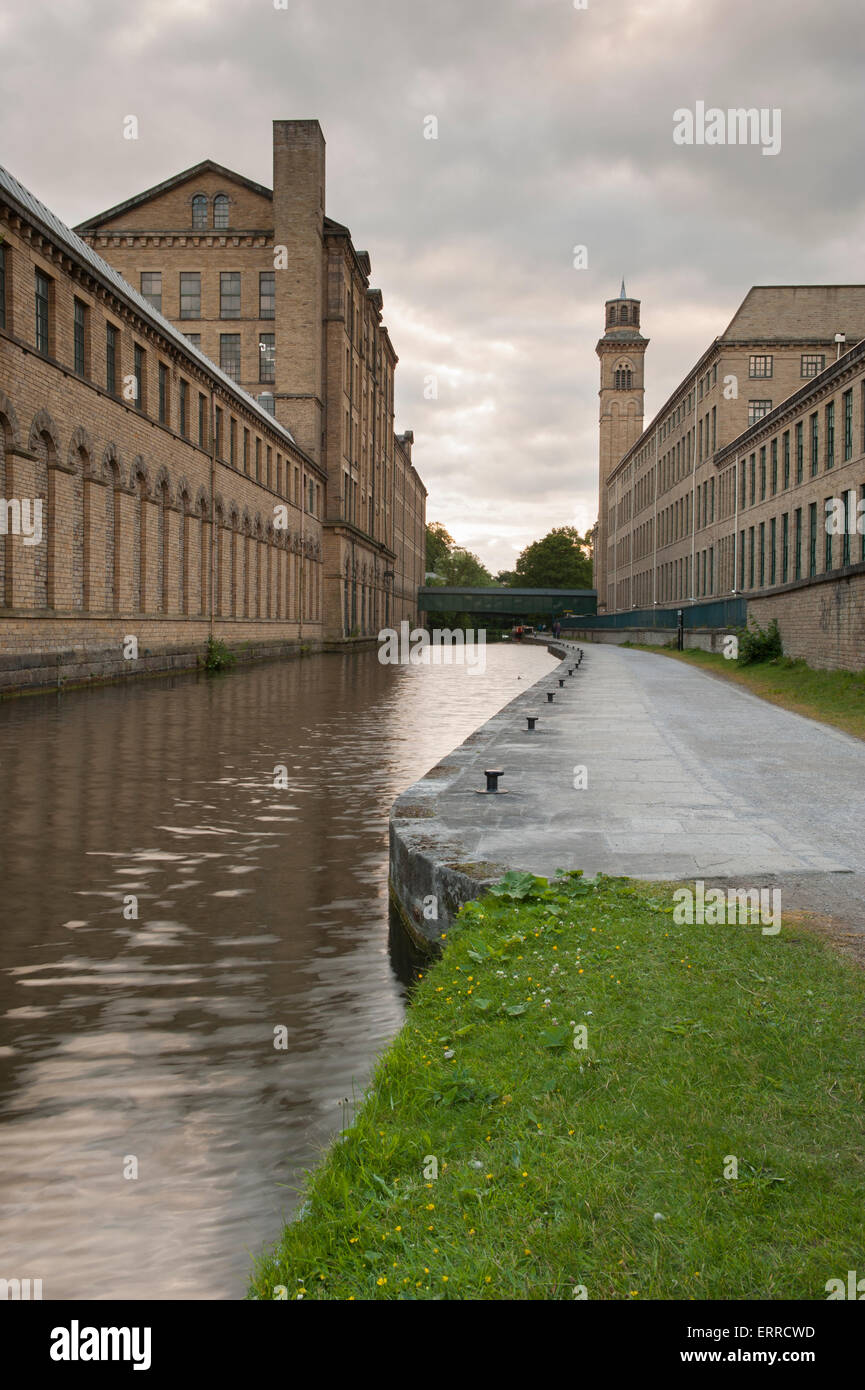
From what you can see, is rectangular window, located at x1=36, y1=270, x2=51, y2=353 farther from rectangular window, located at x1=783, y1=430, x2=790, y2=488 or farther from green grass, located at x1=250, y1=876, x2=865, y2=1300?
rectangular window, located at x1=783, y1=430, x2=790, y2=488

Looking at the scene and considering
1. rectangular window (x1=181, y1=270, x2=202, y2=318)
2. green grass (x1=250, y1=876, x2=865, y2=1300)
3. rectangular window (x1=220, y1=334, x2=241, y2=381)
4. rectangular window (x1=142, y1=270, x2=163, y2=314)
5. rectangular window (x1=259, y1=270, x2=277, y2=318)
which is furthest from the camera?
rectangular window (x1=220, y1=334, x2=241, y2=381)

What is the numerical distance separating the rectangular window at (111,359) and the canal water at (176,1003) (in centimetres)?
1845

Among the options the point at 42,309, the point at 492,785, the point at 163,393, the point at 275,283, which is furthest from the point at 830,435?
the point at 275,283

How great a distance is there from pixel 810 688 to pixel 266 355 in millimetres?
44160

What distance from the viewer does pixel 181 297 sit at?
5816cm

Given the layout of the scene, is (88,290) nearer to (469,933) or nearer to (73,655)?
(73,655)

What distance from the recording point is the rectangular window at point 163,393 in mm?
32562

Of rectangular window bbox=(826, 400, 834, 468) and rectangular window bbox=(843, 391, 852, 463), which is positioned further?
rectangular window bbox=(826, 400, 834, 468)

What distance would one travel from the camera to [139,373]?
99.7ft

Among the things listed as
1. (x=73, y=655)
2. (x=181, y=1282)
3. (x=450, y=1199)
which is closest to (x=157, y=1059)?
(x=181, y=1282)

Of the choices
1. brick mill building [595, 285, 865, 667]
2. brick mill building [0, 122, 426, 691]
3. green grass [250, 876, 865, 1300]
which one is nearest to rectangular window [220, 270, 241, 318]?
brick mill building [0, 122, 426, 691]

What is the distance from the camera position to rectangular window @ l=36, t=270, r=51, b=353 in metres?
23.5

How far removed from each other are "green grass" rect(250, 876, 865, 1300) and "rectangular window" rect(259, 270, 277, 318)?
58156mm

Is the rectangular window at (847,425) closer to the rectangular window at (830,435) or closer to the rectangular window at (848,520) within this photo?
the rectangular window at (848,520)
